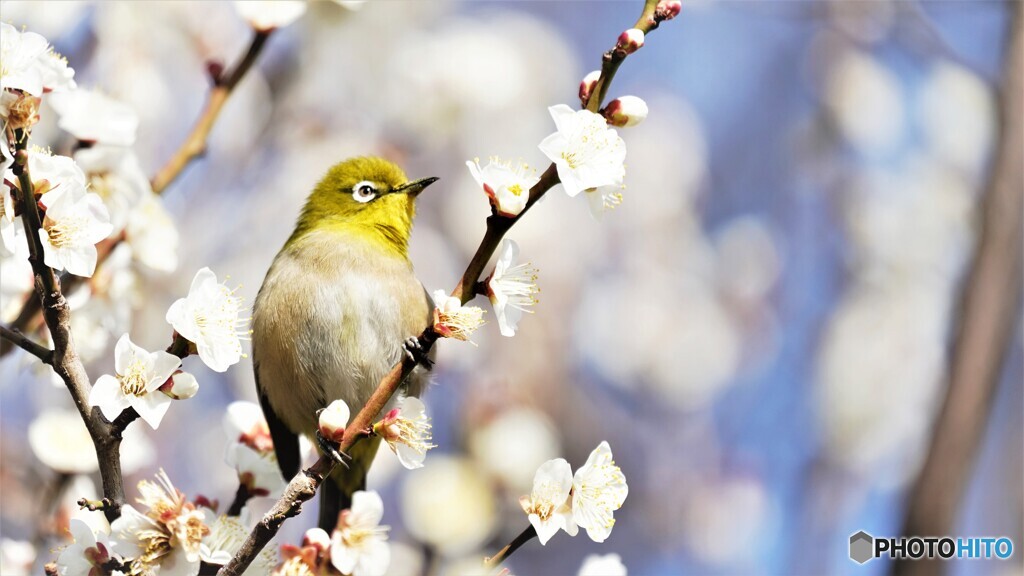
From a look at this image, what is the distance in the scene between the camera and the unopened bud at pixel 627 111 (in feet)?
5.41

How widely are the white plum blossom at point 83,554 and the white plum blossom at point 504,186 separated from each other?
2.72 feet

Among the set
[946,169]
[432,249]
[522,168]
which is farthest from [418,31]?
[522,168]

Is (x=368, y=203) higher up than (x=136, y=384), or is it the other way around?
(x=368, y=203)

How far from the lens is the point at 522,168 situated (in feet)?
5.64

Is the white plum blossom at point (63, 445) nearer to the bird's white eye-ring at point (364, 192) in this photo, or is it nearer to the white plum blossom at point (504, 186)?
the bird's white eye-ring at point (364, 192)

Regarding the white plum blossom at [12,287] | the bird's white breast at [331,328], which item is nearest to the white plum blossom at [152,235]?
the white plum blossom at [12,287]

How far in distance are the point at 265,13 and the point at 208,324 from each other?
105 cm

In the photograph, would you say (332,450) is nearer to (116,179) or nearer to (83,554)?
(83,554)

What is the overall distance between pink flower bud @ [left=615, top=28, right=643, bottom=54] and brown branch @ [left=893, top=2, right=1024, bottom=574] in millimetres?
1836

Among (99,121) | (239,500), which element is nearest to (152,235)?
(99,121)

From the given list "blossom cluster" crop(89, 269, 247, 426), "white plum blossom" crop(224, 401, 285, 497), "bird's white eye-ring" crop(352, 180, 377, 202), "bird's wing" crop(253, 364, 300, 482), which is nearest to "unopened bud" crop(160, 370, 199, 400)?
"blossom cluster" crop(89, 269, 247, 426)

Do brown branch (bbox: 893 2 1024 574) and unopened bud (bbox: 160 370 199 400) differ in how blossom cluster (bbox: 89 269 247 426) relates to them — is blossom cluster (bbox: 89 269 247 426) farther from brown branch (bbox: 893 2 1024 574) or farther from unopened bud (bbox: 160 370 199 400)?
brown branch (bbox: 893 2 1024 574)

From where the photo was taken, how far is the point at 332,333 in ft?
9.37

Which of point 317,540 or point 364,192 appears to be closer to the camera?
point 317,540
